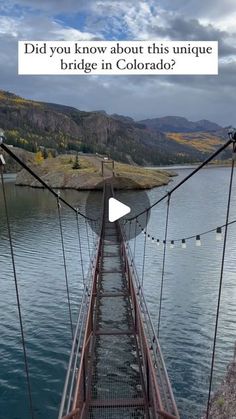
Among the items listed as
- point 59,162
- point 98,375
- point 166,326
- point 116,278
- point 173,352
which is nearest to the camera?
point 98,375

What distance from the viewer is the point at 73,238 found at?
36.1 metres

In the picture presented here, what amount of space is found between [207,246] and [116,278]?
41.7 ft

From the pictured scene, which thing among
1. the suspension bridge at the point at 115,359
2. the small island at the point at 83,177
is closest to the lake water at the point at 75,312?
the suspension bridge at the point at 115,359

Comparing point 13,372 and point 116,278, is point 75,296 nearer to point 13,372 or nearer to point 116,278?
point 116,278

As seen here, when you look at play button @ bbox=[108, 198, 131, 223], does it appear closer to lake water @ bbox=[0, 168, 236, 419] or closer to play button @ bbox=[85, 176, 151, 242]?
play button @ bbox=[85, 176, 151, 242]

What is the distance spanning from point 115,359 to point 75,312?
7.82 metres

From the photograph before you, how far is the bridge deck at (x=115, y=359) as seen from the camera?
8922 mm

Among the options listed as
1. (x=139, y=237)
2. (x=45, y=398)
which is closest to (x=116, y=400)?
(x=45, y=398)

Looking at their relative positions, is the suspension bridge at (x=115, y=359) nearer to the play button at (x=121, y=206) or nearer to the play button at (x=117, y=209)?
the play button at (x=121, y=206)

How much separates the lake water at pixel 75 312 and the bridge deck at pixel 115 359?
6.06 feet

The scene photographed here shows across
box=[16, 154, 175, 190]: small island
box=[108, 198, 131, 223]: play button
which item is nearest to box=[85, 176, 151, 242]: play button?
box=[108, 198, 131, 223]: play button

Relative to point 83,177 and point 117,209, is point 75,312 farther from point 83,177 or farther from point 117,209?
point 83,177

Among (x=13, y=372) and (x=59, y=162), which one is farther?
(x=59, y=162)

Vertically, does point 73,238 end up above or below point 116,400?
below
